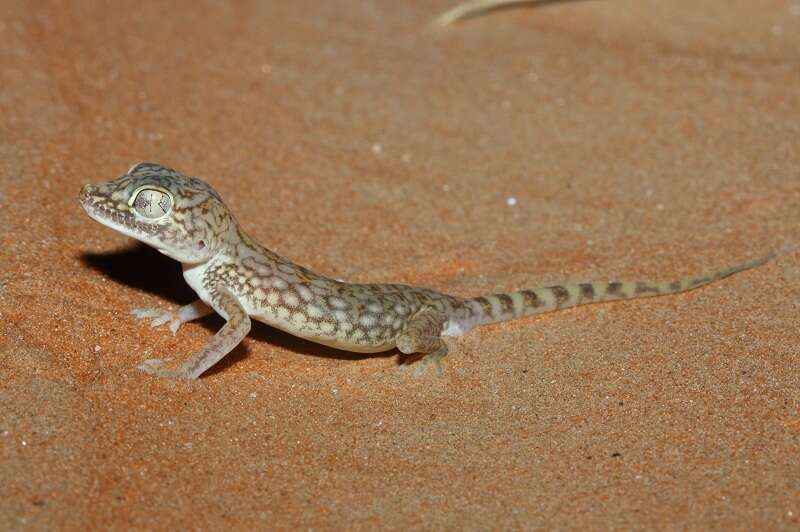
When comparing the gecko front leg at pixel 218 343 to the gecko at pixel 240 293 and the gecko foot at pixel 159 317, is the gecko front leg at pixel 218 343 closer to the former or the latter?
the gecko at pixel 240 293

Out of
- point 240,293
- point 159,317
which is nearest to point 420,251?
point 240,293

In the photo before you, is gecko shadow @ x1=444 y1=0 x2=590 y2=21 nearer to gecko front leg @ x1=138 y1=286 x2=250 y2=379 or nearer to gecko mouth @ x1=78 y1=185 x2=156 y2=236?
gecko front leg @ x1=138 y1=286 x2=250 y2=379

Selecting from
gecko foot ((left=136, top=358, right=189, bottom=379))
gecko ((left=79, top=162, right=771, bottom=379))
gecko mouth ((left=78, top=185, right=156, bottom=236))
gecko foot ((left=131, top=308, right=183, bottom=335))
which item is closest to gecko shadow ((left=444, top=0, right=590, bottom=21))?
gecko ((left=79, top=162, right=771, bottom=379))

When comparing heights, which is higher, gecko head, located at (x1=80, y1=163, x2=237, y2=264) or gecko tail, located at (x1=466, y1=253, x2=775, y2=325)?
gecko head, located at (x1=80, y1=163, x2=237, y2=264)

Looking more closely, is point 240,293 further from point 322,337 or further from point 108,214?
point 108,214

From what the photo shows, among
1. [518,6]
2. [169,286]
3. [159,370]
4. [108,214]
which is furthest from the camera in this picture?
[518,6]

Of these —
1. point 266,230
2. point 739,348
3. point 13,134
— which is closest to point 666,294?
point 739,348
